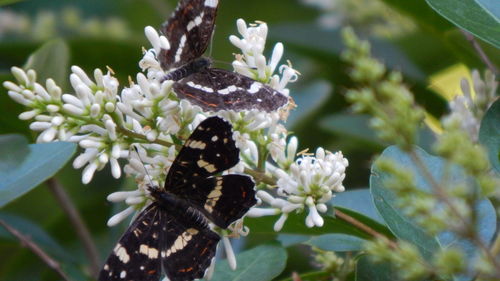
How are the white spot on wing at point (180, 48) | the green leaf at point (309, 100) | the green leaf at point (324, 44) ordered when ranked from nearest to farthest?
the white spot on wing at point (180, 48) < the green leaf at point (309, 100) < the green leaf at point (324, 44)

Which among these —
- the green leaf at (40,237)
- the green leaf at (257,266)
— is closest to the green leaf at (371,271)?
the green leaf at (257,266)

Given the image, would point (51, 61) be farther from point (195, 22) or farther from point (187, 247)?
point (187, 247)

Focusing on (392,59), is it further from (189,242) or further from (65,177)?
(189,242)

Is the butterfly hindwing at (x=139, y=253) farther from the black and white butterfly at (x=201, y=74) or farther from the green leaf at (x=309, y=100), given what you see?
the green leaf at (x=309, y=100)

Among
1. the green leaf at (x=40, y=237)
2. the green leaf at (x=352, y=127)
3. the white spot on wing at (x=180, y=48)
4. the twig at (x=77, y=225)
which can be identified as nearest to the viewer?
the white spot on wing at (x=180, y=48)

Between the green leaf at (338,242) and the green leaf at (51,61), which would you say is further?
the green leaf at (51,61)

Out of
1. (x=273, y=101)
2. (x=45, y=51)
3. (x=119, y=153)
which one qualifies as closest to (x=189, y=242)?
(x=119, y=153)

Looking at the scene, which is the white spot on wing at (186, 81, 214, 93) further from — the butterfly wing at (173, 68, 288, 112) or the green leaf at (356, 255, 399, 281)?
the green leaf at (356, 255, 399, 281)

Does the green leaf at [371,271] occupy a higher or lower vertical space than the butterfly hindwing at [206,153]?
lower
